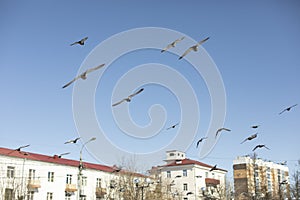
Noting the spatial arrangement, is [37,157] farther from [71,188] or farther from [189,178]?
[189,178]

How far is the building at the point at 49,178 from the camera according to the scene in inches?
1549

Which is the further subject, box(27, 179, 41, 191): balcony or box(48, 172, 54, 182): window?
box(48, 172, 54, 182): window

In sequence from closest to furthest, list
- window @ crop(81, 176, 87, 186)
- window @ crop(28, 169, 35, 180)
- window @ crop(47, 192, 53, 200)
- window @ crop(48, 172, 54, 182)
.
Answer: window @ crop(28, 169, 35, 180) → window @ crop(47, 192, 53, 200) → window @ crop(48, 172, 54, 182) → window @ crop(81, 176, 87, 186)

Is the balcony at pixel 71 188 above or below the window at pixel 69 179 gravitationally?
below

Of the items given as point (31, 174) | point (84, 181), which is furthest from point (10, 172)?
point (84, 181)

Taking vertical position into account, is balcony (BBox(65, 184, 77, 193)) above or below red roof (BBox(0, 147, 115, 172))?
below

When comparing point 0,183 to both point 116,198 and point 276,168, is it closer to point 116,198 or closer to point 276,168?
point 116,198

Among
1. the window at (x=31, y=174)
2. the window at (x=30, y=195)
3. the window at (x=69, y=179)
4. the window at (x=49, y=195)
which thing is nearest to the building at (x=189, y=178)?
the window at (x=69, y=179)

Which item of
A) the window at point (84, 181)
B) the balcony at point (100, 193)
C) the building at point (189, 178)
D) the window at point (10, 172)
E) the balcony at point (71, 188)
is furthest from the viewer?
the building at point (189, 178)

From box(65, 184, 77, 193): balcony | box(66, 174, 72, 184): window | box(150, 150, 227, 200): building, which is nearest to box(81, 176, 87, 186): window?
box(65, 184, 77, 193): balcony

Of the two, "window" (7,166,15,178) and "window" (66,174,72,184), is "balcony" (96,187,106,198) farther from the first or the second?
"window" (7,166,15,178)

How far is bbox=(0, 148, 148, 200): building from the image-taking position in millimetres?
39344

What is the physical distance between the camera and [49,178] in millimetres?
45406

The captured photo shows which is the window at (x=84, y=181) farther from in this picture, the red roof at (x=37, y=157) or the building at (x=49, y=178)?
the red roof at (x=37, y=157)
